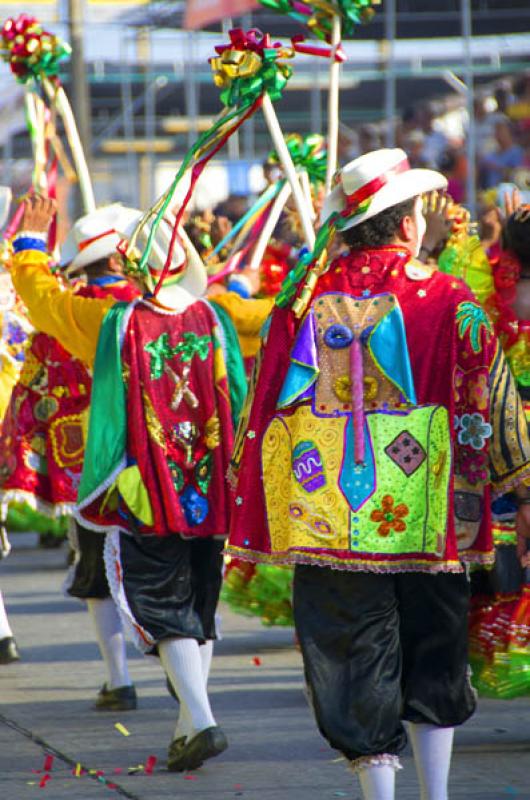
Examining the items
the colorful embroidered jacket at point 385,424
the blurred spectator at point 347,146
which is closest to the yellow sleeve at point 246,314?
the colorful embroidered jacket at point 385,424

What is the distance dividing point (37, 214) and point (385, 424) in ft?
7.36

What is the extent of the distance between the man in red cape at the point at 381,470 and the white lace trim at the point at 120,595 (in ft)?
3.58

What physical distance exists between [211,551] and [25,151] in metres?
19.1

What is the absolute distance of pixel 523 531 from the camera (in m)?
4.15

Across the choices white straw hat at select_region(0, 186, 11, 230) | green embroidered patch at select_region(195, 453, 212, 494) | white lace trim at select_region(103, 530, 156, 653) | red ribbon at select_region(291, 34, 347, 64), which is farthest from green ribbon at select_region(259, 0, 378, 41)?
white lace trim at select_region(103, 530, 156, 653)

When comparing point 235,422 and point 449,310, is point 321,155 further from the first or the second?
point 449,310

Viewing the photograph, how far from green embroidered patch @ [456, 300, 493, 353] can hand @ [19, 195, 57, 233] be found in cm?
219

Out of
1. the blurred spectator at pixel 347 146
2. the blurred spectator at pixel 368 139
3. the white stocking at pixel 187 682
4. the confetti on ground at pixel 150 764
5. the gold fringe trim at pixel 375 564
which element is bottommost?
the confetti on ground at pixel 150 764

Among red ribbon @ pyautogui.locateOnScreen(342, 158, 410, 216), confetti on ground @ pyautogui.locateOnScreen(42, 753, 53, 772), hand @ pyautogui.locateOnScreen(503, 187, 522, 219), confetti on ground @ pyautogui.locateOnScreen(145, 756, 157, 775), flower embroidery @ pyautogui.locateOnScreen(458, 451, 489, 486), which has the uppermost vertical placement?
red ribbon @ pyautogui.locateOnScreen(342, 158, 410, 216)

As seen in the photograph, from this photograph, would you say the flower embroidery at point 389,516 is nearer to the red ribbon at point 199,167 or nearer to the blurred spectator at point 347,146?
the red ribbon at point 199,167

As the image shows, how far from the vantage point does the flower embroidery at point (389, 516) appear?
4.00m

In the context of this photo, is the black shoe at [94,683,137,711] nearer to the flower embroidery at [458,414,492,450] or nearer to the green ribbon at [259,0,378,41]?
the flower embroidery at [458,414,492,450]

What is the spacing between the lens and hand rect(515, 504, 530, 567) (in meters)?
4.13

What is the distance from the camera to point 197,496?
5234 mm
